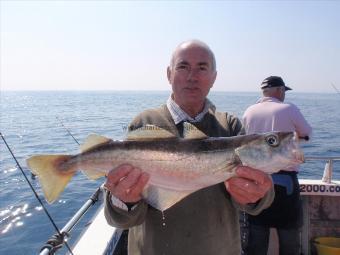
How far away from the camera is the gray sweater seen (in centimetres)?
319

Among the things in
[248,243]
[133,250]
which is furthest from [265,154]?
[248,243]

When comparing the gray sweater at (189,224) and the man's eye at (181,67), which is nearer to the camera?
the gray sweater at (189,224)

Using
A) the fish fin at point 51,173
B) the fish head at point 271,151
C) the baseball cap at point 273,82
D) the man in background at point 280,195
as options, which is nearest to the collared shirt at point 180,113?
the fish head at point 271,151

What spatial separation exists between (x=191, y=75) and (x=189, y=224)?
1303mm

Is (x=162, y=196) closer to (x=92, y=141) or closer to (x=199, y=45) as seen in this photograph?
(x=92, y=141)

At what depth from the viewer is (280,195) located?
19.7 feet

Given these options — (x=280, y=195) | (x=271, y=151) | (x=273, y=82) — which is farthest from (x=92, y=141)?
(x=273, y=82)

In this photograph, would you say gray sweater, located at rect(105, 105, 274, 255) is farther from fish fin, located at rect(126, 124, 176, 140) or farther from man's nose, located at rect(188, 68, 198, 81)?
man's nose, located at rect(188, 68, 198, 81)

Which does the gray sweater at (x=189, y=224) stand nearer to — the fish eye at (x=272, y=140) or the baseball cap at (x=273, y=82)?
the fish eye at (x=272, y=140)

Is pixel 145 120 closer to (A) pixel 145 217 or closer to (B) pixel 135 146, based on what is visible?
(B) pixel 135 146

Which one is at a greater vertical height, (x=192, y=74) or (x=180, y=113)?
(x=192, y=74)

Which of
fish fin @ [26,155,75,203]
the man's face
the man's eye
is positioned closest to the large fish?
fish fin @ [26,155,75,203]

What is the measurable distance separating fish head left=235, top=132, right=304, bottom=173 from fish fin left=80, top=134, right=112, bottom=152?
43.4 inches

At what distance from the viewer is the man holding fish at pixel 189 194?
3.04 meters
